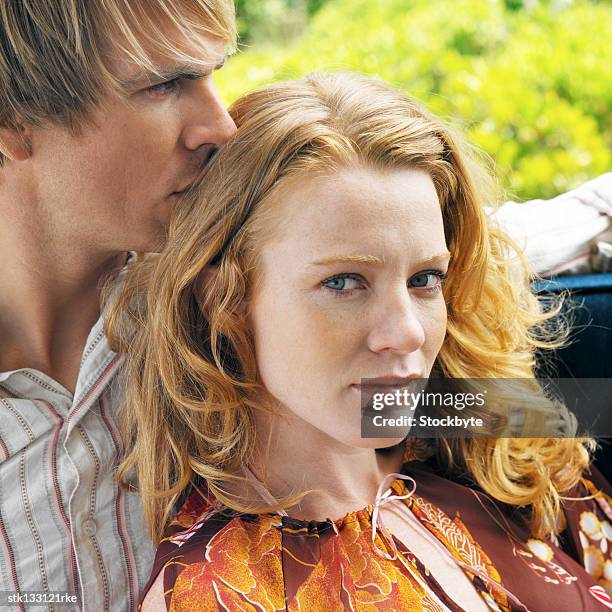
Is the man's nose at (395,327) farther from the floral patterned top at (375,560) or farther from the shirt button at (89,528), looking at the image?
the shirt button at (89,528)

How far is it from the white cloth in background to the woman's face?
61 centimetres

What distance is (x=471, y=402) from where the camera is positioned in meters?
1.78

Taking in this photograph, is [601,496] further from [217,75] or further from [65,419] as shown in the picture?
[217,75]

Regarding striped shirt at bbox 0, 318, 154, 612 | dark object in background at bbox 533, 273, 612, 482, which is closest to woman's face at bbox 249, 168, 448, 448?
striped shirt at bbox 0, 318, 154, 612

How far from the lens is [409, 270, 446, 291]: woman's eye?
1.46m

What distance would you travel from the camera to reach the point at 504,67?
3.67 m

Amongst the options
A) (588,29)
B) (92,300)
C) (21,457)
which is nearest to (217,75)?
(588,29)

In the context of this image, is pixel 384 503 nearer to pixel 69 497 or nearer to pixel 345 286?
pixel 345 286

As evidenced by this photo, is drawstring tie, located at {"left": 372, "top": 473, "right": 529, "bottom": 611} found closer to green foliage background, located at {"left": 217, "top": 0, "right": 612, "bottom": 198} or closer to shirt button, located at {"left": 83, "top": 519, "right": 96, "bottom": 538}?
shirt button, located at {"left": 83, "top": 519, "right": 96, "bottom": 538}

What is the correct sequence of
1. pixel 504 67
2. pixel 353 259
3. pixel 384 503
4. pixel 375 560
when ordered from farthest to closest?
pixel 504 67
pixel 384 503
pixel 375 560
pixel 353 259

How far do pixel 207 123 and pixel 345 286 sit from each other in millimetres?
387

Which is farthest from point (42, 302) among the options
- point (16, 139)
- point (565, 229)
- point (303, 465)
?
point (565, 229)

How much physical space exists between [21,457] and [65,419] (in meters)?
0.10

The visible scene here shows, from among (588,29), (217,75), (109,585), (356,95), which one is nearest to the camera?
(356,95)
